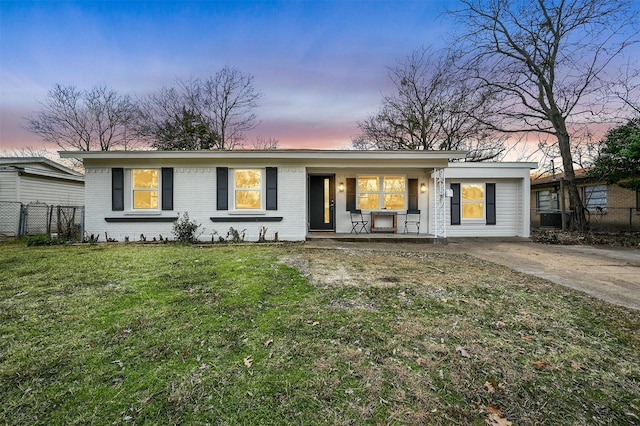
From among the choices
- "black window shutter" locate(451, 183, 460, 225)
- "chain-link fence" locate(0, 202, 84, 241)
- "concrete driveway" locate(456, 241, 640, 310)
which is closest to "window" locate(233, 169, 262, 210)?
"chain-link fence" locate(0, 202, 84, 241)

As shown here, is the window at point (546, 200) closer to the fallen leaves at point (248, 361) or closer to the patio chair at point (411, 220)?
the patio chair at point (411, 220)

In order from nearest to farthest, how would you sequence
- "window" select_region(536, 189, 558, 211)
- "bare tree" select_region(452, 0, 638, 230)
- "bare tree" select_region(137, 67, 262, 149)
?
"bare tree" select_region(452, 0, 638, 230) → "window" select_region(536, 189, 558, 211) → "bare tree" select_region(137, 67, 262, 149)

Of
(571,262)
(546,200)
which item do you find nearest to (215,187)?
(571,262)

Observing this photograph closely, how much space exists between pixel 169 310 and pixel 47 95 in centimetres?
2238

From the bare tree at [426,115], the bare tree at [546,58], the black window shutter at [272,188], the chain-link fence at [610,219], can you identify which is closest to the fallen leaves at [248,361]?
the black window shutter at [272,188]

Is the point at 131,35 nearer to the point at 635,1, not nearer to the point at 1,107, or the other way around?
the point at 1,107

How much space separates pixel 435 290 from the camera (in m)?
4.11

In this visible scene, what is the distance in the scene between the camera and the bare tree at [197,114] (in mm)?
19766

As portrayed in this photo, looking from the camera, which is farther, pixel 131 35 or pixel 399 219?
pixel 131 35

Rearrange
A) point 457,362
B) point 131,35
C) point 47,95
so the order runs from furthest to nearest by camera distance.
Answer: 1. point 47,95
2. point 131,35
3. point 457,362

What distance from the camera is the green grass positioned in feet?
5.80

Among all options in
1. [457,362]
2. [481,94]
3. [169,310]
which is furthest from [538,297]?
[481,94]

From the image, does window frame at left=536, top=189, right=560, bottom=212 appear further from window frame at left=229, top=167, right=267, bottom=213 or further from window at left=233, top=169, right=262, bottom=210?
window at left=233, top=169, right=262, bottom=210

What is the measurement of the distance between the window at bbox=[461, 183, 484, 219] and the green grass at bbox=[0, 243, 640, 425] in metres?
6.37
